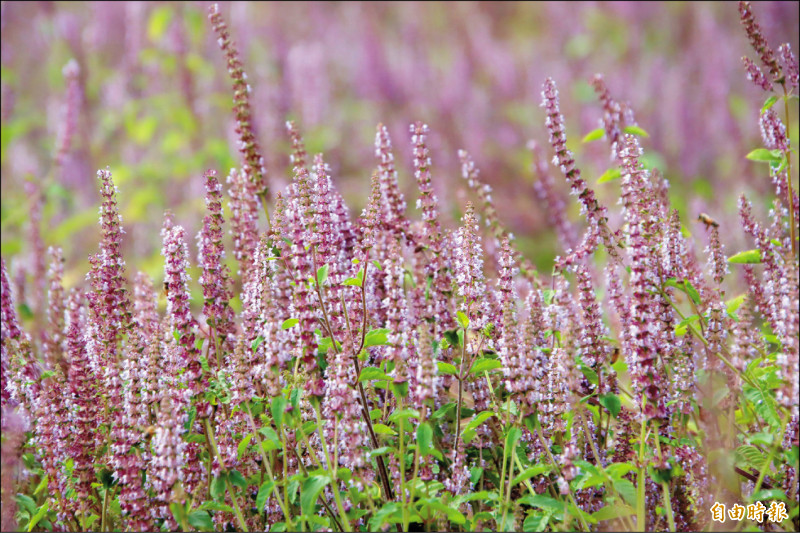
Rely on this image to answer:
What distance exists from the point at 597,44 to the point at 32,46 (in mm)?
9050

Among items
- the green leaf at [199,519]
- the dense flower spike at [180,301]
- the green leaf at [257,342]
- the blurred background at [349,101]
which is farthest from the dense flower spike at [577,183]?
the blurred background at [349,101]

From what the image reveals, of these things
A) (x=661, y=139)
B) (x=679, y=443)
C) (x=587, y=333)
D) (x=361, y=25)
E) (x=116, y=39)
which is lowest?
(x=679, y=443)

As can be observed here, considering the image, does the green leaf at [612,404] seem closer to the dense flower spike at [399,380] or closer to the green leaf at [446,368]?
the dense flower spike at [399,380]

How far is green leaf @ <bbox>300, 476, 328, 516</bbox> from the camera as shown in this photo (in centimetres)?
218

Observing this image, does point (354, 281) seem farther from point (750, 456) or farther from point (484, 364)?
point (750, 456)

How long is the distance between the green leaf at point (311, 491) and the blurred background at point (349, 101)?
184 inches

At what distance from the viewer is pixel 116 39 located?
37.2 ft

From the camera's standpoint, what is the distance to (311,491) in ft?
7.25

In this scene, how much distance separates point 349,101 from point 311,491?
1039cm

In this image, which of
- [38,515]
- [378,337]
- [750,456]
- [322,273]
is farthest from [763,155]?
[38,515]

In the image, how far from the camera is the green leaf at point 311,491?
85.8 inches

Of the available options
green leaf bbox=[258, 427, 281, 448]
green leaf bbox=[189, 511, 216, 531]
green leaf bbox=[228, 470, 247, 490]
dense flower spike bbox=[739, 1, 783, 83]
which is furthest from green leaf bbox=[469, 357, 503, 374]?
dense flower spike bbox=[739, 1, 783, 83]

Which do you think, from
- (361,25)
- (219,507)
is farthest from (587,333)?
(361,25)

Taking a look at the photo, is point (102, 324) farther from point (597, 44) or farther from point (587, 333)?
point (597, 44)
